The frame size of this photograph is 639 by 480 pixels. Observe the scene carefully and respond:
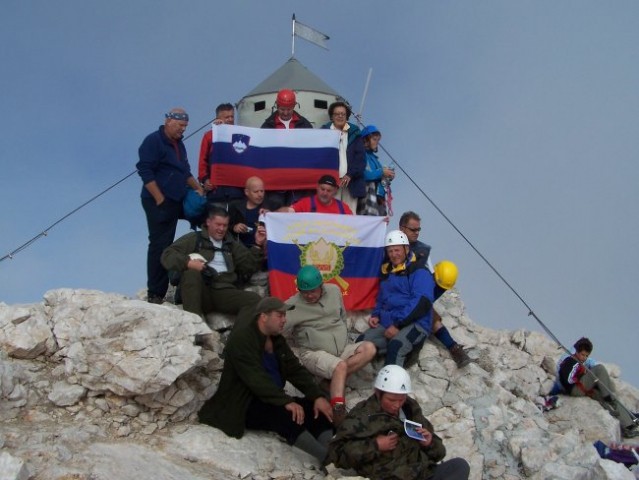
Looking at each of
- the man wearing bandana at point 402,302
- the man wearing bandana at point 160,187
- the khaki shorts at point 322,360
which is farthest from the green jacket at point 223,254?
the man wearing bandana at point 402,302

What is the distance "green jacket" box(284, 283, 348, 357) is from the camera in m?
9.38

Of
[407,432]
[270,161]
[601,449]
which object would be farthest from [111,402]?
[601,449]

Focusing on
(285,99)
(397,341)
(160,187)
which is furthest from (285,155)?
(397,341)

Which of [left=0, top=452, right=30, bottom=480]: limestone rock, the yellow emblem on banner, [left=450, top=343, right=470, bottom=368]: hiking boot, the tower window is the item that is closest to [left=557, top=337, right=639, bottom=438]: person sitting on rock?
[left=450, top=343, right=470, bottom=368]: hiking boot

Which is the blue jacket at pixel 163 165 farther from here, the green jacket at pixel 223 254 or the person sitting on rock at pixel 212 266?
the green jacket at pixel 223 254

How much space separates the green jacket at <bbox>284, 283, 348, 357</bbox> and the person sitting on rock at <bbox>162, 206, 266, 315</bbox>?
652mm

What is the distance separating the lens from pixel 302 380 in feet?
27.6

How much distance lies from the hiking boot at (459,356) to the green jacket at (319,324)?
7.80 feet

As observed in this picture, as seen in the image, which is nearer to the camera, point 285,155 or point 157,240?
point 157,240

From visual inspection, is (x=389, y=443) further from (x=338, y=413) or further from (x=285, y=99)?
(x=285, y=99)

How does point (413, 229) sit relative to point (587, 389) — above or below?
above

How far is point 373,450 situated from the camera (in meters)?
7.10

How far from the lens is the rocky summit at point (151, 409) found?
23.6 feet

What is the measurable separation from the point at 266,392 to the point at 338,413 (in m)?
1.00
